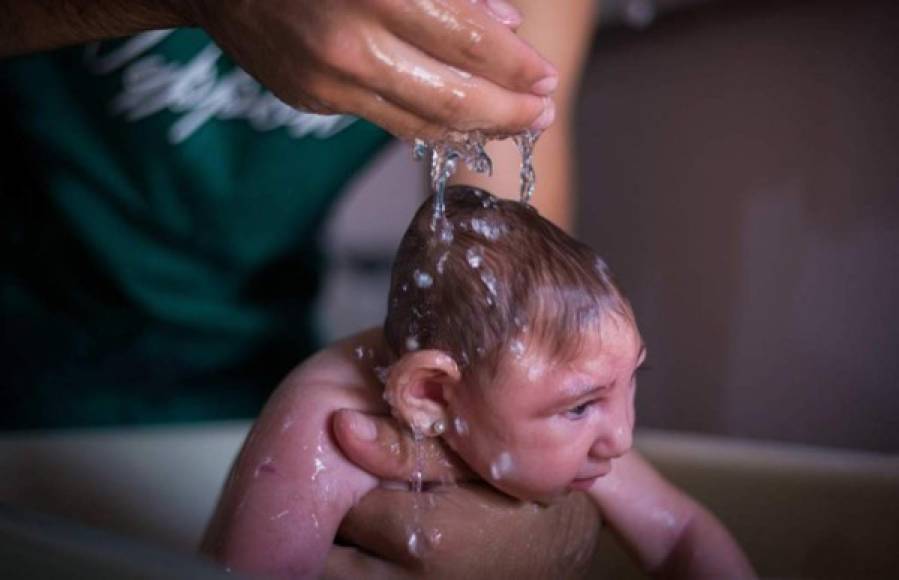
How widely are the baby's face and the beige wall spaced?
725 mm

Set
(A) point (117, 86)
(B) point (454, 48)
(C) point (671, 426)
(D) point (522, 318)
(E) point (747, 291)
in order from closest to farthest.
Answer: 1. (B) point (454, 48)
2. (D) point (522, 318)
3. (A) point (117, 86)
4. (E) point (747, 291)
5. (C) point (671, 426)

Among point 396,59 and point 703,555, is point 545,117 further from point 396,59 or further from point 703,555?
point 703,555

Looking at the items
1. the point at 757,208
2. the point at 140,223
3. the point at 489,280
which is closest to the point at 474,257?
the point at 489,280

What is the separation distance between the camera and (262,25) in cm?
53

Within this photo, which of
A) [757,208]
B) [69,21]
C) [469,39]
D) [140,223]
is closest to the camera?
[469,39]

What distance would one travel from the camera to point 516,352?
24.9 inches

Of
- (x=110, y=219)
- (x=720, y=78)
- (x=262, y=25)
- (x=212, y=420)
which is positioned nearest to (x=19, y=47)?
(x=262, y=25)

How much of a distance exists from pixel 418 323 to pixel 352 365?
9 centimetres

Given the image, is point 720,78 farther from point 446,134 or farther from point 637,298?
point 446,134

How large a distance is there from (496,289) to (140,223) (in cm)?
68

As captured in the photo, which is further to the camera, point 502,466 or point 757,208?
point 757,208

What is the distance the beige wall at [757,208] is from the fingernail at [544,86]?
2.65 feet

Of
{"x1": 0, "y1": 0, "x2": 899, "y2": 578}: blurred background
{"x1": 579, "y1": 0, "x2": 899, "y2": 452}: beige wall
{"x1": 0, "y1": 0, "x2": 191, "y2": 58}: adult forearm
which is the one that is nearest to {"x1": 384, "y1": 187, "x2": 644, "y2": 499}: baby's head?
{"x1": 0, "y1": 0, "x2": 191, "y2": 58}: adult forearm

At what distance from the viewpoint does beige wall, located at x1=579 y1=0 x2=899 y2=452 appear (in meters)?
1.26
